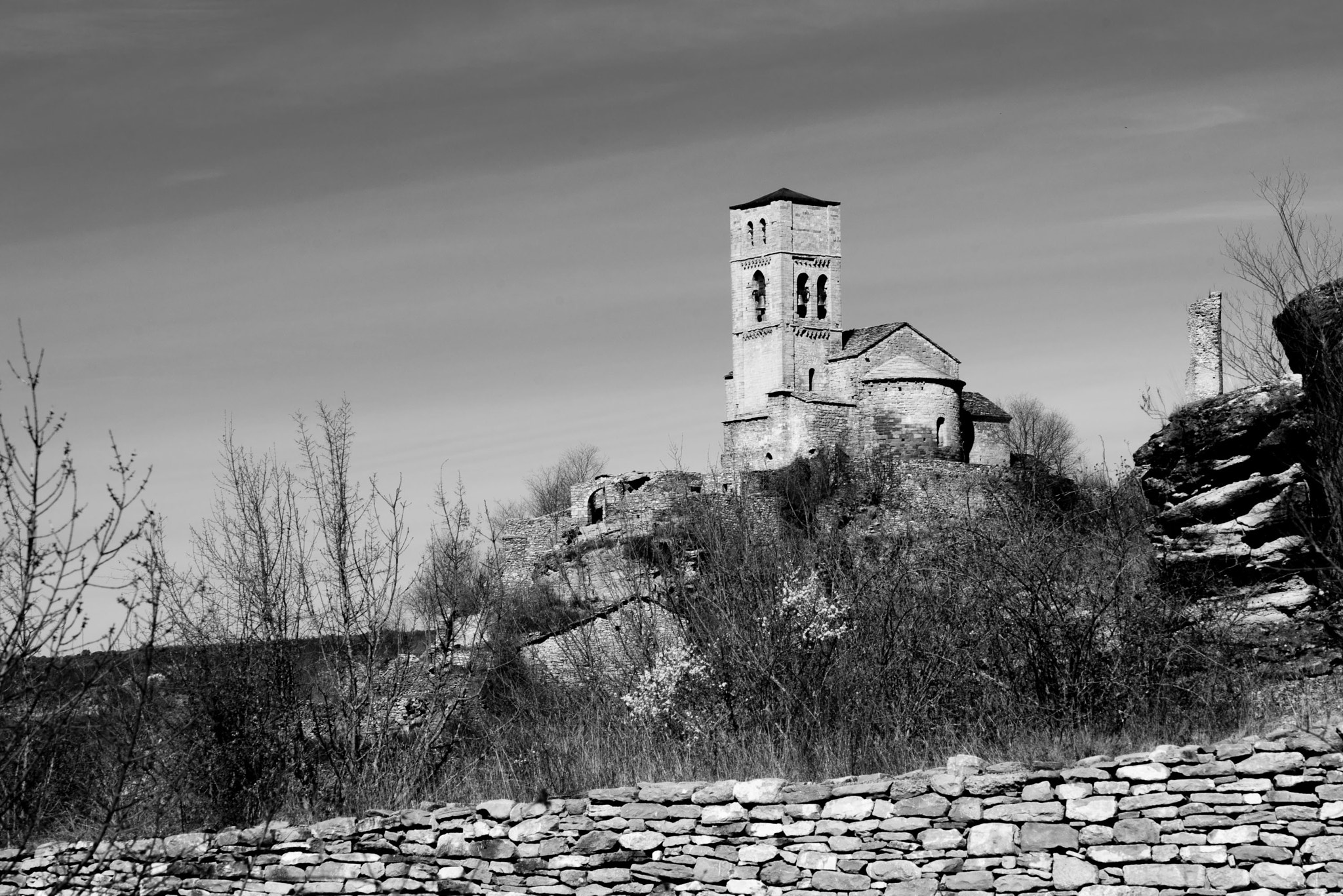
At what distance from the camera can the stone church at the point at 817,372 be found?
161 feet

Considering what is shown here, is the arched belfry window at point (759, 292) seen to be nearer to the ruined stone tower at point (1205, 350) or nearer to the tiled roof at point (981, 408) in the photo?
the tiled roof at point (981, 408)

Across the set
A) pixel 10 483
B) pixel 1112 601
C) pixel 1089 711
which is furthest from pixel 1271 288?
pixel 10 483

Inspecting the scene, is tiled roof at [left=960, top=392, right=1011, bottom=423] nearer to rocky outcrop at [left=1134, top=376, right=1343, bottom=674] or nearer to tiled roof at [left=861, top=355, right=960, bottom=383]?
tiled roof at [left=861, top=355, right=960, bottom=383]

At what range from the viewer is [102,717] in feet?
56.7

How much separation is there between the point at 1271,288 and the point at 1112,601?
4.71 metres

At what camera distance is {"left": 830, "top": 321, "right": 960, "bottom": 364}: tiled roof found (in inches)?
2031

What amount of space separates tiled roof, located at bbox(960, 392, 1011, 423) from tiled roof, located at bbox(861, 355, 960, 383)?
148 centimetres

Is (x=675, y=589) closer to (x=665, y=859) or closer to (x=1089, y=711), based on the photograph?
(x=1089, y=711)

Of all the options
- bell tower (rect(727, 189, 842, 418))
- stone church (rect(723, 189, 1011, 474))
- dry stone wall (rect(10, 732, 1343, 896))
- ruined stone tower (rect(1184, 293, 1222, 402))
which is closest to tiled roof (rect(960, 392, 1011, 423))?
stone church (rect(723, 189, 1011, 474))

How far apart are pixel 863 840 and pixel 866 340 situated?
44.0 meters

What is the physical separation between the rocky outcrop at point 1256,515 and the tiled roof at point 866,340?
1299 inches

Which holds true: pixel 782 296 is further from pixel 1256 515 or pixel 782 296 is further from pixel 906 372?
pixel 1256 515

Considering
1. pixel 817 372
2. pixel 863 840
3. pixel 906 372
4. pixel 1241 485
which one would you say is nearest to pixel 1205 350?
pixel 1241 485

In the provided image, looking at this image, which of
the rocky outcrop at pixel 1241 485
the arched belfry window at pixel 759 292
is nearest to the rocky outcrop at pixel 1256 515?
the rocky outcrop at pixel 1241 485
